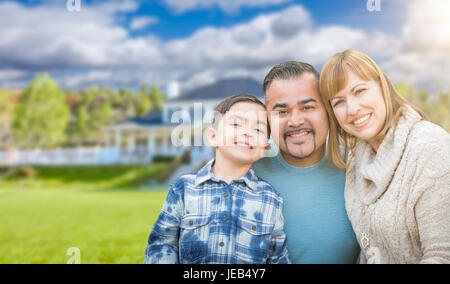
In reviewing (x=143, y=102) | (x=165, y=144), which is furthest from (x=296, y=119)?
(x=143, y=102)

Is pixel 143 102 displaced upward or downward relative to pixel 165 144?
upward

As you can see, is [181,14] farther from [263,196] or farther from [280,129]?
[263,196]

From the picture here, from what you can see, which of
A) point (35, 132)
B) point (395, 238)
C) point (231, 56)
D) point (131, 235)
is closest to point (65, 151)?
point (35, 132)

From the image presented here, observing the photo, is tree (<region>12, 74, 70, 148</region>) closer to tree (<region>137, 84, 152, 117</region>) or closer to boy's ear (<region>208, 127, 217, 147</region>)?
tree (<region>137, 84, 152, 117</region>)

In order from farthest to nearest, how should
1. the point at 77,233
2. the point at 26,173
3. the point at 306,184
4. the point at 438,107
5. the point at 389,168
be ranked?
the point at 26,173
the point at 438,107
the point at 77,233
the point at 306,184
the point at 389,168

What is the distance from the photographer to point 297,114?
1.94 metres

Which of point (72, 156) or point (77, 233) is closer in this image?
point (77, 233)

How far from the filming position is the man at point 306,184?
1931 millimetres

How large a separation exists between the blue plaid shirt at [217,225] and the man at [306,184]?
0.48ft

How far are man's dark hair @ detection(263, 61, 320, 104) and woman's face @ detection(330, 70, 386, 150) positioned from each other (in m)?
0.28

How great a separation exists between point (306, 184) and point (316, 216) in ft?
0.61

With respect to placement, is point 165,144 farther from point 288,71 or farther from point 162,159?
point 288,71

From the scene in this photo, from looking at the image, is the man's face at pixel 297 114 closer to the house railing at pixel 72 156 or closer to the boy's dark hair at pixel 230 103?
the boy's dark hair at pixel 230 103

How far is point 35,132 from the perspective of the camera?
2331 centimetres
